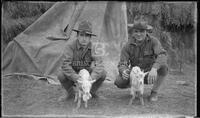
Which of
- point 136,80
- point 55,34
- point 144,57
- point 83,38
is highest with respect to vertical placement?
point 83,38

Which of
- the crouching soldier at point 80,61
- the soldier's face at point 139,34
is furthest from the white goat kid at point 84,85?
the soldier's face at point 139,34

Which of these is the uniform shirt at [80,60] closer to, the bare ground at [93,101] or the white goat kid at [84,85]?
the white goat kid at [84,85]

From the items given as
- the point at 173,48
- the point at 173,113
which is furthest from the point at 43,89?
the point at 173,48

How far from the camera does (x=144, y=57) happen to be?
4898 millimetres

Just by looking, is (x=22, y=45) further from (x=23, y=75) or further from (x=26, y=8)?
(x=26, y=8)

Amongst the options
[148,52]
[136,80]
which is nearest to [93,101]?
[136,80]

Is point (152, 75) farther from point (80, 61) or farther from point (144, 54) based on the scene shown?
point (80, 61)

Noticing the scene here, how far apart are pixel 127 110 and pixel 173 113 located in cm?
59

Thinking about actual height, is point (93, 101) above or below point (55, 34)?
below

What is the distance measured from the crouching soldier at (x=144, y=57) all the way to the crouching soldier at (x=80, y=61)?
32 cm

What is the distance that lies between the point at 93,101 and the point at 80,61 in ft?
1.96

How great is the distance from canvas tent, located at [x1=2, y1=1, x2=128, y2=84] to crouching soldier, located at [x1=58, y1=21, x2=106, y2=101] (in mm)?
1537

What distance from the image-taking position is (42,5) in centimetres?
702

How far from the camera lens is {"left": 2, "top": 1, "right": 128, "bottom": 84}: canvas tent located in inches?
250
